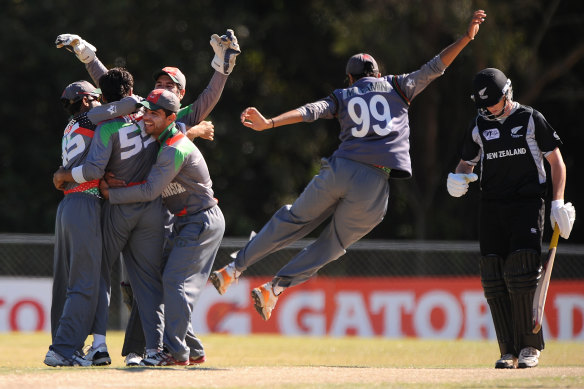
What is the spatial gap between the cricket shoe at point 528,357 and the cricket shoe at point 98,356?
3415mm

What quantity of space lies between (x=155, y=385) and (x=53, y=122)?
17.1 metres

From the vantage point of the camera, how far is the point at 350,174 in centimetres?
746

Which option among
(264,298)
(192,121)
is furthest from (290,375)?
(192,121)

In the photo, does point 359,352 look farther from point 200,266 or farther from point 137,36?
point 137,36

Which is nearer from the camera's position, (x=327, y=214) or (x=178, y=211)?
(x=178, y=211)

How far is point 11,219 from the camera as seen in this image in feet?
67.6

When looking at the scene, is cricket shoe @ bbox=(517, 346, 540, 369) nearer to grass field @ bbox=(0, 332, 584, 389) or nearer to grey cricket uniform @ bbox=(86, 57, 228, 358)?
grass field @ bbox=(0, 332, 584, 389)

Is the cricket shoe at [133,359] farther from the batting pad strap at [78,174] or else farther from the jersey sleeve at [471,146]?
the jersey sleeve at [471,146]

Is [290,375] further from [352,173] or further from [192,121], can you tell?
[192,121]

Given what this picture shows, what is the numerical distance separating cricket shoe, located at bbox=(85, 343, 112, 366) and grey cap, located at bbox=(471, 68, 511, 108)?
3.75m

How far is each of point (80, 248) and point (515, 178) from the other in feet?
11.9

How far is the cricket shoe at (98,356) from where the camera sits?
7.57m

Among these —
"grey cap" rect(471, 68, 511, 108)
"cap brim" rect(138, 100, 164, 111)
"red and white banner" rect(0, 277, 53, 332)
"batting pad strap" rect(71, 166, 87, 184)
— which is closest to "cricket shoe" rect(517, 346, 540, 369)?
"grey cap" rect(471, 68, 511, 108)

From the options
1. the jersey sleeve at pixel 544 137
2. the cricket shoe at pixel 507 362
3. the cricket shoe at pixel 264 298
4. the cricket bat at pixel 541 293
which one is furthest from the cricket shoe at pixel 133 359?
the jersey sleeve at pixel 544 137
